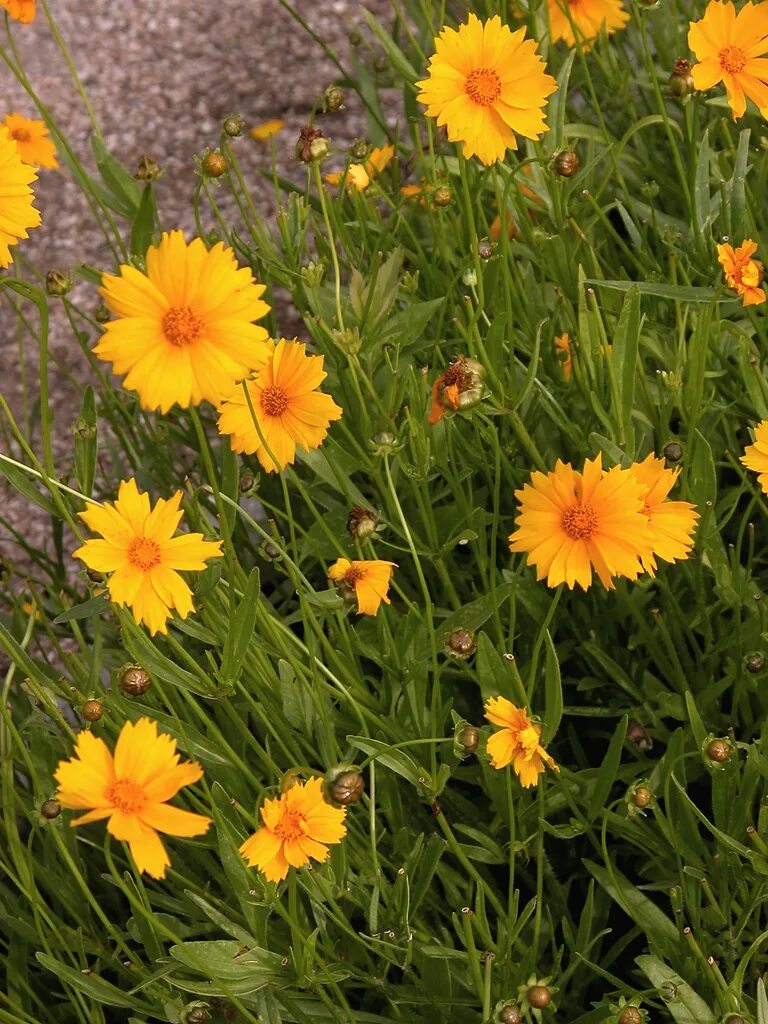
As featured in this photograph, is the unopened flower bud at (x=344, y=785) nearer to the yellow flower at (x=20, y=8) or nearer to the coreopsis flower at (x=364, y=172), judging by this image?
the coreopsis flower at (x=364, y=172)

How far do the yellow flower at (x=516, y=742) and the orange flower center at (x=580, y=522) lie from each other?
0.12m

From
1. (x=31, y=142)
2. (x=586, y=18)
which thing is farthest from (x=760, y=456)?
(x=31, y=142)

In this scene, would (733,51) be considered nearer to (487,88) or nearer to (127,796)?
(487,88)

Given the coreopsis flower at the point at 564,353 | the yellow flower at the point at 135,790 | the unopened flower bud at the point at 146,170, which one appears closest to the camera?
the yellow flower at the point at 135,790

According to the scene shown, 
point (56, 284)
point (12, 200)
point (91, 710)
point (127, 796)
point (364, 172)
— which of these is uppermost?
point (364, 172)

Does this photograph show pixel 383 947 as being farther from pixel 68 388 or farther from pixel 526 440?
pixel 68 388

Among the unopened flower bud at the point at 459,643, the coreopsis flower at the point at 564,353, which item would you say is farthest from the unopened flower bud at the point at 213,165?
the unopened flower bud at the point at 459,643

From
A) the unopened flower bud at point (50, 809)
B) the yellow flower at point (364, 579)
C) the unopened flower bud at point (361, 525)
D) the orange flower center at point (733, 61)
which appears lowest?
the unopened flower bud at point (50, 809)

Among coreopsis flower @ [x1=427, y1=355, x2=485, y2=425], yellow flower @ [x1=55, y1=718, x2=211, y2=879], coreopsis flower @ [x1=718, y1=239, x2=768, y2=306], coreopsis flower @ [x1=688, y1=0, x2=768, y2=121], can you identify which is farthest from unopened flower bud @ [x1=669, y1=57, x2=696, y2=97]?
yellow flower @ [x1=55, y1=718, x2=211, y2=879]

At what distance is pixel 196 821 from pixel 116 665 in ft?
1.91

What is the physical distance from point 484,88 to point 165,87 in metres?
1.70

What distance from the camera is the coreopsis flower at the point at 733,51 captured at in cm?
93

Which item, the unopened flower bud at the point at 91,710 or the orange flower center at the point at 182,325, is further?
the unopened flower bud at the point at 91,710

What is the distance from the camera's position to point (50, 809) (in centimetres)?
81
